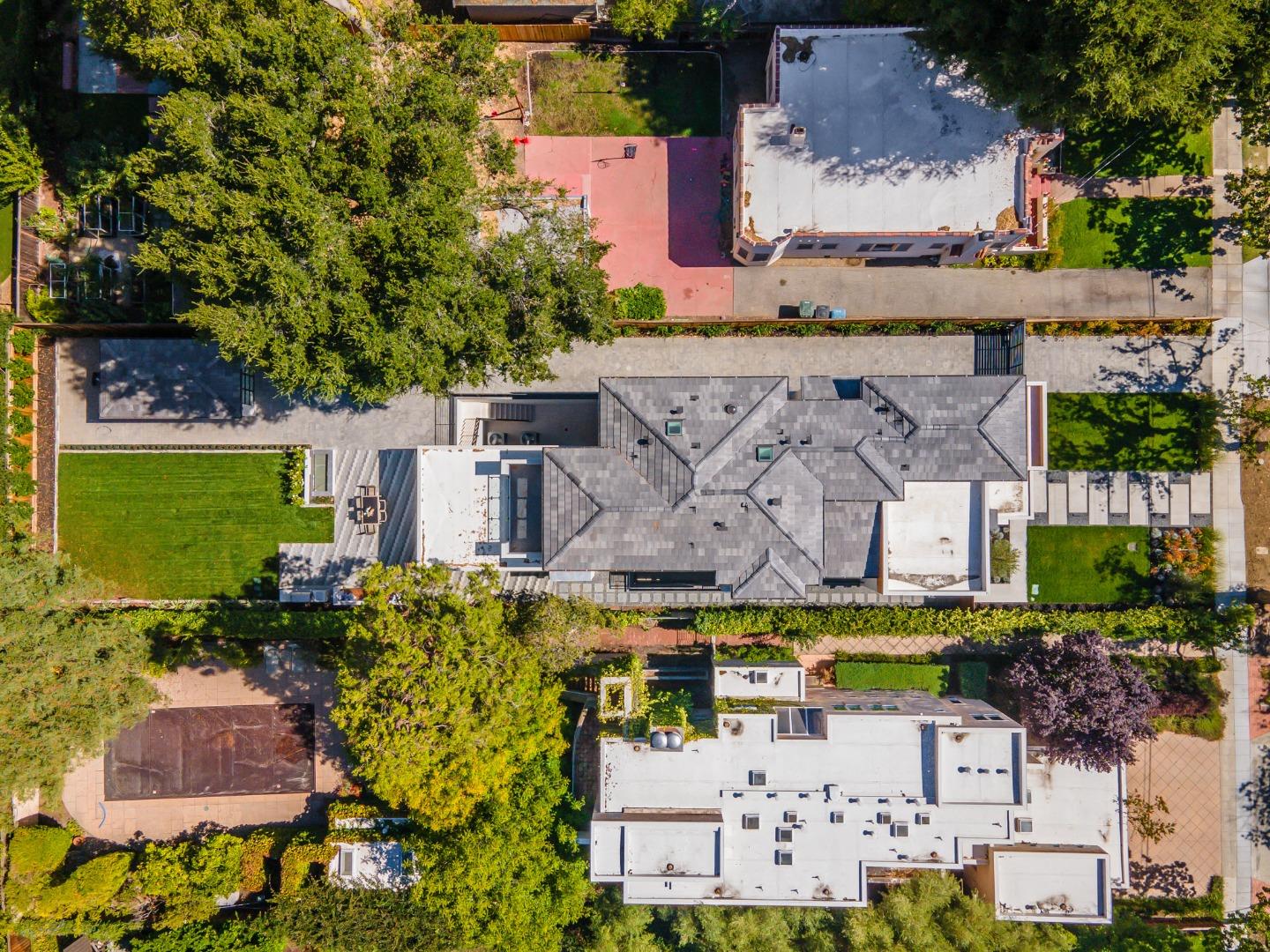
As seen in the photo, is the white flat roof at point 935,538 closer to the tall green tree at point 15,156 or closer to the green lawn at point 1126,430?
the green lawn at point 1126,430

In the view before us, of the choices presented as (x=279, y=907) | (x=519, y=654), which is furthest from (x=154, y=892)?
(x=519, y=654)

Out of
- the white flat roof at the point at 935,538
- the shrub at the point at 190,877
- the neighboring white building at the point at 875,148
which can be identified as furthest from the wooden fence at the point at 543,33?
the shrub at the point at 190,877

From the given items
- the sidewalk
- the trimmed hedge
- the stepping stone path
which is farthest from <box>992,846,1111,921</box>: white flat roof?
the stepping stone path

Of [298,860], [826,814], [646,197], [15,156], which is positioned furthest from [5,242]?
[826,814]

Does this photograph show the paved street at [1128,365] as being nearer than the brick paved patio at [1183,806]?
Yes

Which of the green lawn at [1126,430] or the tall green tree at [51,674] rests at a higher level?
the green lawn at [1126,430]

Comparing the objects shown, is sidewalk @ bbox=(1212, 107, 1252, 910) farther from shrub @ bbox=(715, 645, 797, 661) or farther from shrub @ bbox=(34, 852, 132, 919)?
shrub @ bbox=(34, 852, 132, 919)

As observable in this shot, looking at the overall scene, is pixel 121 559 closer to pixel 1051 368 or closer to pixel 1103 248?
pixel 1051 368
